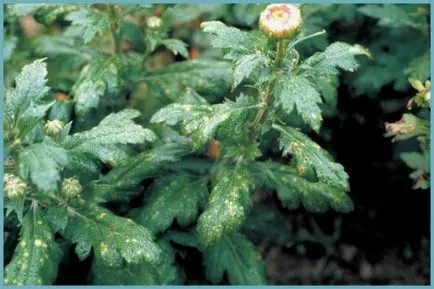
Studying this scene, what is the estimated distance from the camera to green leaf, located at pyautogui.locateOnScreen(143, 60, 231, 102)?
3498mm

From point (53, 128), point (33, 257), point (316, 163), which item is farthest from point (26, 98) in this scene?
point (316, 163)

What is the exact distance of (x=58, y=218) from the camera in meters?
2.76

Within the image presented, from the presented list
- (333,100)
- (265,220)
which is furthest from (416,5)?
(265,220)

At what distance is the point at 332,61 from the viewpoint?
2.67 metres

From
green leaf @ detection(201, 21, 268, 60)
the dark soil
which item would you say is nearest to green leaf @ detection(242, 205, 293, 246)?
the dark soil

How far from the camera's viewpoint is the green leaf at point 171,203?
121 inches

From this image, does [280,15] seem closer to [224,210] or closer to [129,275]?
[224,210]

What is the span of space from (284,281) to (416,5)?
1.81 meters

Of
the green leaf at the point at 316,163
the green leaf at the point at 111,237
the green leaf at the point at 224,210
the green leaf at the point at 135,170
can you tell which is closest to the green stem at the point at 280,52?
the green leaf at the point at 316,163

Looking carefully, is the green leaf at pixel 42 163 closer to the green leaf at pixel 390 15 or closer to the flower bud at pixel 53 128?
the flower bud at pixel 53 128

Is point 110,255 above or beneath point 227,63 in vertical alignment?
beneath

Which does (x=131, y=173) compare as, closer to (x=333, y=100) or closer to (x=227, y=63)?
(x=227, y=63)

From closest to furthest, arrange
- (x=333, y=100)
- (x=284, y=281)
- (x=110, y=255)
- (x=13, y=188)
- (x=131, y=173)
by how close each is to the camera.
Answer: (x=13, y=188), (x=110, y=255), (x=131, y=173), (x=333, y=100), (x=284, y=281)

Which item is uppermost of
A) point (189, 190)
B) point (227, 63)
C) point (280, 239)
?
point (227, 63)
